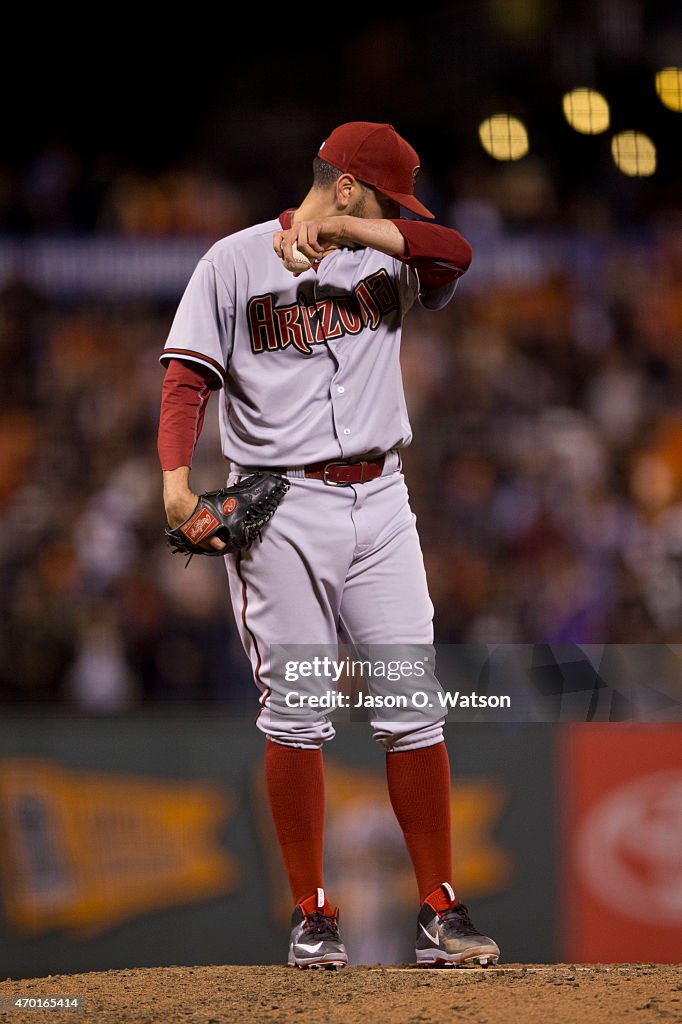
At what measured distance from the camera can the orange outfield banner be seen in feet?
7.98

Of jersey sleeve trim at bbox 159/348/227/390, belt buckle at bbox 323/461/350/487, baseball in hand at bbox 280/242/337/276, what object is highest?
baseball in hand at bbox 280/242/337/276

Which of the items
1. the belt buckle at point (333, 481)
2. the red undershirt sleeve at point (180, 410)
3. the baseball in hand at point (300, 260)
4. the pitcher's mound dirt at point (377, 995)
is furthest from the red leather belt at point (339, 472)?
the pitcher's mound dirt at point (377, 995)

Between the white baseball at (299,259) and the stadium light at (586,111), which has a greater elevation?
the stadium light at (586,111)

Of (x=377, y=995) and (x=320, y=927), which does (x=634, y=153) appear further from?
(x=377, y=995)

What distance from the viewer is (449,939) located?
214 cm

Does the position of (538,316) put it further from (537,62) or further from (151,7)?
(151,7)

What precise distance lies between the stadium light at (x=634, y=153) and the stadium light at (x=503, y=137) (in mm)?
288

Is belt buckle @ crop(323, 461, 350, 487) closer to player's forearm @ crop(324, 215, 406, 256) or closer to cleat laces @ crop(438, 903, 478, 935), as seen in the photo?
player's forearm @ crop(324, 215, 406, 256)

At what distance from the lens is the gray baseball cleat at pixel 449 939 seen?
6.98 feet

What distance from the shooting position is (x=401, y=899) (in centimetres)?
249

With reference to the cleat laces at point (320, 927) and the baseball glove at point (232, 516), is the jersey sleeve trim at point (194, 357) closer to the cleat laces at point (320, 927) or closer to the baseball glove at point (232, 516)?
the baseball glove at point (232, 516)

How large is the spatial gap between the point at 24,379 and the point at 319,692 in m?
2.12

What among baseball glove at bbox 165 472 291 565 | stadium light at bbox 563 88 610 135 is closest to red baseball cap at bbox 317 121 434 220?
baseball glove at bbox 165 472 291 565

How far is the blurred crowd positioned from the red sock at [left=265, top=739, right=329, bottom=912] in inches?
42.3
